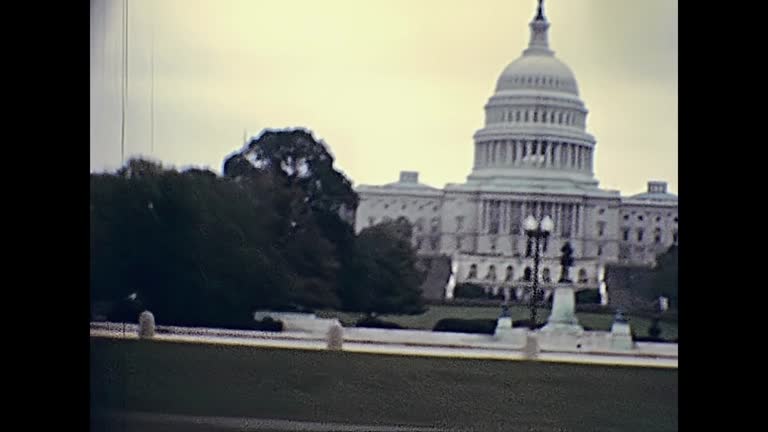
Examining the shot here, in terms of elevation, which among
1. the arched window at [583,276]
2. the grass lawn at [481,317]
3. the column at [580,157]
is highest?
the column at [580,157]

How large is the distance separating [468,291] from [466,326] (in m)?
4.51

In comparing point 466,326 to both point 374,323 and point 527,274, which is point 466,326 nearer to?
point 374,323

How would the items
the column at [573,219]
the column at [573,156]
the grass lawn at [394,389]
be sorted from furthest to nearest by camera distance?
the column at [573,219]
the column at [573,156]
the grass lawn at [394,389]

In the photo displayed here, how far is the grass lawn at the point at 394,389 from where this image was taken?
7540 mm

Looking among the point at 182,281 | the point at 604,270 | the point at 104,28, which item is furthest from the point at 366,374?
the point at 604,270

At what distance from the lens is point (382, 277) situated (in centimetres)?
1178

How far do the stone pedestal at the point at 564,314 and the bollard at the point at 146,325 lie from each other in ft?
15.2

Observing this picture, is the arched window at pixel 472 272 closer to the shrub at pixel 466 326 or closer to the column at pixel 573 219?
the column at pixel 573 219

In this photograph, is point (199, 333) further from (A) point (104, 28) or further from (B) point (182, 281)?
(A) point (104, 28)

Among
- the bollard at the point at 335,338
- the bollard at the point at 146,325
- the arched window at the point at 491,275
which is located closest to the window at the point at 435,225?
the arched window at the point at 491,275

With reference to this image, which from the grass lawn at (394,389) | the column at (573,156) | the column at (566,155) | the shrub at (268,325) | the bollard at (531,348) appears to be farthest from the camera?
the column at (566,155)

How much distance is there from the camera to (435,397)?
28.0 ft
